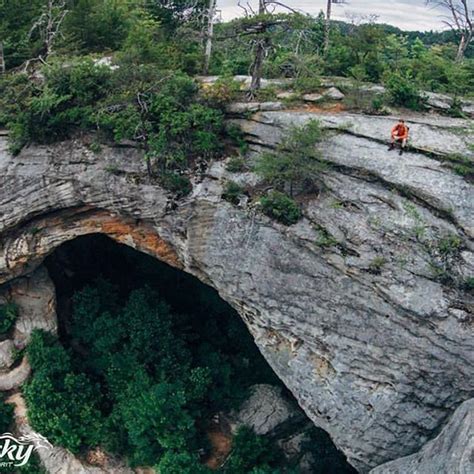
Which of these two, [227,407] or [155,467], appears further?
[227,407]

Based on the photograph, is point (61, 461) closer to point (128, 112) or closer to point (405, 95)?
point (128, 112)

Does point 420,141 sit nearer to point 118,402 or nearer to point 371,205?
point 371,205

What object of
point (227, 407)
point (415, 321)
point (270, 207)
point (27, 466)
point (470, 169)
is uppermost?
point (470, 169)

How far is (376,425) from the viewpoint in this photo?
11383 millimetres

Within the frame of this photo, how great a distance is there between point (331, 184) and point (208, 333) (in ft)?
23.1

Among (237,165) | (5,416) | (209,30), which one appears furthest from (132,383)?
(209,30)

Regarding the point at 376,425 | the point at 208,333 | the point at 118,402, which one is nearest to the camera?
the point at 376,425

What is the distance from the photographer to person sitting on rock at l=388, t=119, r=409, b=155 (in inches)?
447

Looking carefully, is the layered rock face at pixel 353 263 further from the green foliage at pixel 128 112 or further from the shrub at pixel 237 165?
the green foliage at pixel 128 112

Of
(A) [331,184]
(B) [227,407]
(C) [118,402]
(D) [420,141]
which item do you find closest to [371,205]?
(A) [331,184]

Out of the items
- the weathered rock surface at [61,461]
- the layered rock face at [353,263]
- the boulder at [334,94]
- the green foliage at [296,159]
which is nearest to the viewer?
the layered rock face at [353,263]

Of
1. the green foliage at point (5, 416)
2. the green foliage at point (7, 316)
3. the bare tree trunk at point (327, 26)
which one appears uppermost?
the bare tree trunk at point (327, 26)

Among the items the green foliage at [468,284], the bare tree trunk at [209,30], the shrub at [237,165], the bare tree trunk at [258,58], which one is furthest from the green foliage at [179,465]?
the bare tree trunk at [209,30]

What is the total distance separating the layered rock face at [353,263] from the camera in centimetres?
1060
